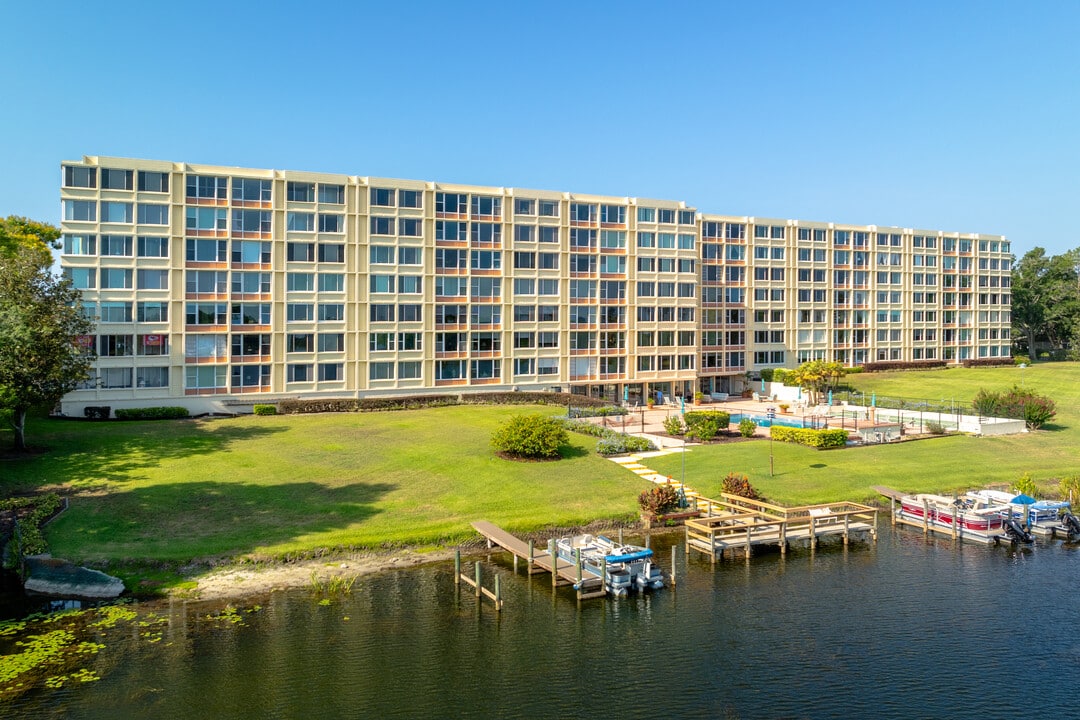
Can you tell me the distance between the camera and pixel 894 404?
71.4 m

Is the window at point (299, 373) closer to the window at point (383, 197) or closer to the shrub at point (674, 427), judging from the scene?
the window at point (383, 197)

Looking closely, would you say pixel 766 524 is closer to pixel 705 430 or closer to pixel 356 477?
pixel 705 430

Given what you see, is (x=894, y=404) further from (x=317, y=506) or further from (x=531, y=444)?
(x=317, y=506)

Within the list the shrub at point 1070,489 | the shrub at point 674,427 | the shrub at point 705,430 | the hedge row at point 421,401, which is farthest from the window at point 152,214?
the shrub at point 1070,489

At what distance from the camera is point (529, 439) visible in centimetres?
4662

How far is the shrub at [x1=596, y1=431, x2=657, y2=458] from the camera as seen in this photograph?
49.8 m

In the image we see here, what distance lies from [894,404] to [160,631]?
6774 centimetres

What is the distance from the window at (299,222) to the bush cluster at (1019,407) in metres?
62.6

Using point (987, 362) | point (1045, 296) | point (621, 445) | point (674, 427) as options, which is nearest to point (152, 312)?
point (621, 445)

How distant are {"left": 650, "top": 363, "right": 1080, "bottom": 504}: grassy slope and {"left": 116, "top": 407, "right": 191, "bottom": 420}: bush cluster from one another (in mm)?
40286

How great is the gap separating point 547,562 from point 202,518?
17652mm

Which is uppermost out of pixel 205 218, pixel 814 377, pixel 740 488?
pixel 205 218

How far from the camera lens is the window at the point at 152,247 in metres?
61.0

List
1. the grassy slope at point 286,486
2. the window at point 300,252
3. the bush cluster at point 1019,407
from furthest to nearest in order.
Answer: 1. the window at point 300,252
2. the bush cluster at point 1019,407
3. the grassy slope at point 286,486
